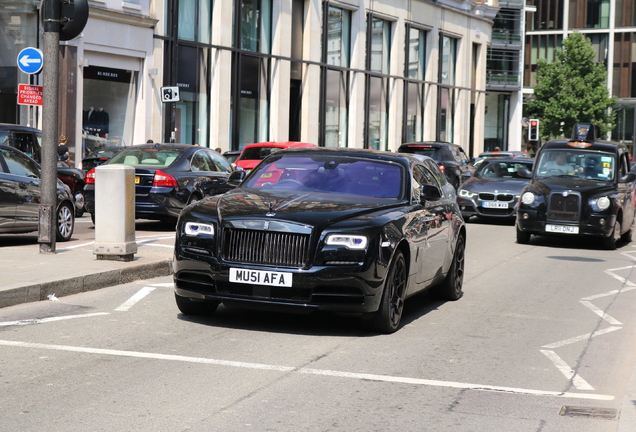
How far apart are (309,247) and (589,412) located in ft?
8.66

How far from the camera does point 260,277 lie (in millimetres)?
7723

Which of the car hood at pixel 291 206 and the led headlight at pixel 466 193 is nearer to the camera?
the car hood at pixel 291 206

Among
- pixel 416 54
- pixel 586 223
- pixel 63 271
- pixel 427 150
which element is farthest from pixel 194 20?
pixel 63 271

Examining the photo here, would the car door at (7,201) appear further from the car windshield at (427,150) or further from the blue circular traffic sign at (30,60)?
the car windshield at (427,150)

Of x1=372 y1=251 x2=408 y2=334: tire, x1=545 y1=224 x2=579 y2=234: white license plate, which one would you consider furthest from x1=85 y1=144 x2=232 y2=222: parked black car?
x1=372 y1=251 x2=408 y2=334: tire

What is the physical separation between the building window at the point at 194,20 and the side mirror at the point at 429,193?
88.0ft

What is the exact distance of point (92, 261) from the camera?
11.4 meters

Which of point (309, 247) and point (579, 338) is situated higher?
point (309, 247)

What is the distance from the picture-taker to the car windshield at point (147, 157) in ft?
58.5

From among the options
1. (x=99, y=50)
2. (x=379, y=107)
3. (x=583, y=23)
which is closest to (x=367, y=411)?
(x=99, y=50)

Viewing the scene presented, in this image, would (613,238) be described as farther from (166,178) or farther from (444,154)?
(444,154)

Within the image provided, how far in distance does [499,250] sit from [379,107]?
33192 mm

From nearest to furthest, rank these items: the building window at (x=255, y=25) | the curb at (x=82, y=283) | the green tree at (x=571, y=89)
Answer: the curb at (x=82, y=283) < the building window at (x=255, y=25) < the green tree at (x=571, y=89)

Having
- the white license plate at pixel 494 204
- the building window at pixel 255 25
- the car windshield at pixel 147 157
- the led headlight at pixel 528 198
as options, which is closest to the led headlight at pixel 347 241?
the led headlight at pixel 528 198
